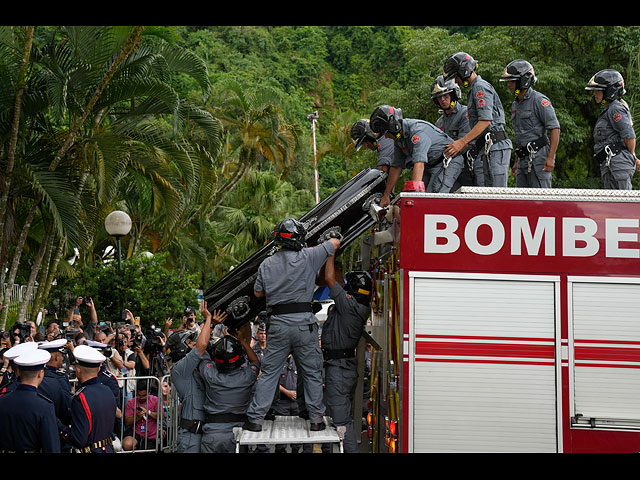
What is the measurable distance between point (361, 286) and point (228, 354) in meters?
1.67

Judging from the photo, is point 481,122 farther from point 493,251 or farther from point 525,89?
point 493,251

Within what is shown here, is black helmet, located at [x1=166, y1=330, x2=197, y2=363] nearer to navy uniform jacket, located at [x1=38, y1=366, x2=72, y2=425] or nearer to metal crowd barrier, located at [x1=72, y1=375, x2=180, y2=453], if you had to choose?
metal crowd barrier, located at [x1=72, y1=375, x2=180, y2=453]

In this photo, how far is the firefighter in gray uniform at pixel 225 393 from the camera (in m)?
6.72

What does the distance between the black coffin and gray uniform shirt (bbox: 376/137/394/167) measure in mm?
569

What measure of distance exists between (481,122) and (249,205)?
32.7 m

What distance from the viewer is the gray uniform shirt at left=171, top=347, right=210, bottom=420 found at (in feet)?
22.7

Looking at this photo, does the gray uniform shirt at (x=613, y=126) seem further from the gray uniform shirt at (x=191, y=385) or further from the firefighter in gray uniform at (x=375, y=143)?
the gray uniform shirt at (x=191, y=385)

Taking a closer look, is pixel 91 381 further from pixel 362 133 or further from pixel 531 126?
pixel 531 126

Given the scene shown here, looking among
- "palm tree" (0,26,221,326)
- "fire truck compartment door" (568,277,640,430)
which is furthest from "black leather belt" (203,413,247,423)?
"palm tree" (0,26,221,326)

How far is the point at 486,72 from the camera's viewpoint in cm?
2292

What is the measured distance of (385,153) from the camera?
8070mm

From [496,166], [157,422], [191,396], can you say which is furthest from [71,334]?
[496,166]
